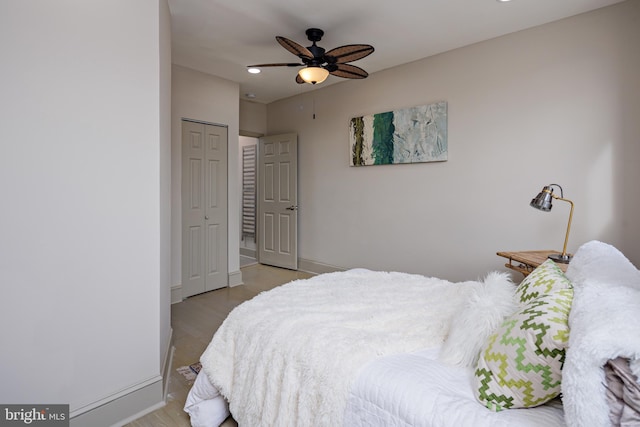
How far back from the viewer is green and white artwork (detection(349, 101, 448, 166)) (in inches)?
150

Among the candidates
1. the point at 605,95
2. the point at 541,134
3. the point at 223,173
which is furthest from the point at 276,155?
the point at 605,95

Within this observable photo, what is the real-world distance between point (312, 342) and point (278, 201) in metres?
4.31

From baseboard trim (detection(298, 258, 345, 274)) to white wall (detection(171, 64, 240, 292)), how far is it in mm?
1106

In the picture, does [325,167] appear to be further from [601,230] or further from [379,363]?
[379,363]

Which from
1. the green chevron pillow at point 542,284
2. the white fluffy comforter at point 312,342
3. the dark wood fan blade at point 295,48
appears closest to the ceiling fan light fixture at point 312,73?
the dark wood fan blade at point 295,48

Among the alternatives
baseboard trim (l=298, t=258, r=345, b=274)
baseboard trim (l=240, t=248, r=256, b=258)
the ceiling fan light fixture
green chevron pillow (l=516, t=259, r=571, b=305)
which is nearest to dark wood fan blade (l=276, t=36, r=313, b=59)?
the ceiling fan light fixture

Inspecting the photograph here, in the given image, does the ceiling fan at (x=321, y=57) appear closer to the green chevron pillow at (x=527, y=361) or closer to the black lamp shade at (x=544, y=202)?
the black lamp shade at (x=544, y=202)

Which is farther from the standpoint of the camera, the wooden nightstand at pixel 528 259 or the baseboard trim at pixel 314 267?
the baseboard trim at pixel 314 267

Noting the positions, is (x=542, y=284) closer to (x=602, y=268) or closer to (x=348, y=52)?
(x=602, y=268)

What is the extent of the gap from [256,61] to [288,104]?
157 cm

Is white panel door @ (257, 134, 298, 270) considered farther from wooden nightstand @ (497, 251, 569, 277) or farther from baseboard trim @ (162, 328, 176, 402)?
wooden nightstand @ (497, 251, 569, 277)

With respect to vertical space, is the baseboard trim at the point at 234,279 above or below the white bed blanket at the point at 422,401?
below

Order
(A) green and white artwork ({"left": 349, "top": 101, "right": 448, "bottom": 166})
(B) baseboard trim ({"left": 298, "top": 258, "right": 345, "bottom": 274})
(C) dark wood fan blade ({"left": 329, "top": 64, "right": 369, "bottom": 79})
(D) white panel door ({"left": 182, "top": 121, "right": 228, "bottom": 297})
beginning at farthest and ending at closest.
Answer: (B) baseboard trim ({"left": 298, "top": 258, "right": 345, "bottom": 274}) < (D) white panel door ({"left": 182, "top": 121, "right": 228, "bottom": 297}) < (A) green and white artwork ({"left": 349, "top": 101, "right": 448, "bottom": 166}) < (C) dark wood fan blade ({"left": 329, "top": 64, "right": 369, "bottom": 79})

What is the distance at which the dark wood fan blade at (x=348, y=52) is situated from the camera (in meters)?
2.72
